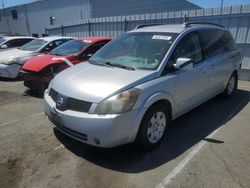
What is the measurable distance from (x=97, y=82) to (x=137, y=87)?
0.56 m

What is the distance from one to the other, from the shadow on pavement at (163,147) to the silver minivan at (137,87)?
0.70 ft

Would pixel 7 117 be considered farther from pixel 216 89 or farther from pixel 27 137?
pixel 216 89

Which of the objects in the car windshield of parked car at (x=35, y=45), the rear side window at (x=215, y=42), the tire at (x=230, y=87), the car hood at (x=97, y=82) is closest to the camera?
the car hood at (x=97, y=82)

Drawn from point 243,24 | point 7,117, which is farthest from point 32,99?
point 243,24

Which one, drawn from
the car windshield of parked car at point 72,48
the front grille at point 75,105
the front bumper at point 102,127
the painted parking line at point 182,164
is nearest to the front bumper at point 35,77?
the car windshield of parked car at point 72,48

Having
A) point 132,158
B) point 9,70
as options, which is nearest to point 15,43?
point 9,70

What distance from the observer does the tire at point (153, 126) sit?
3297 mm

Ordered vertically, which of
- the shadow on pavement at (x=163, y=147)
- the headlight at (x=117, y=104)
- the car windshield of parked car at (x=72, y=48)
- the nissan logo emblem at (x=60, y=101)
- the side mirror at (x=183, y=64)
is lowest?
the shadow on pavement at (x=163, y=147)

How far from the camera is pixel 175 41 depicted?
12.7ft

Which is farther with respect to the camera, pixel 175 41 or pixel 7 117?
pixel 7 117

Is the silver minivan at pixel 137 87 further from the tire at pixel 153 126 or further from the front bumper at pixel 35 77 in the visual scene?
the front bumper at pixel 35 77

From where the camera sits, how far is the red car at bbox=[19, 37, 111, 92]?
6168 mm

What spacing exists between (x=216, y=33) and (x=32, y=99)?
186 inches

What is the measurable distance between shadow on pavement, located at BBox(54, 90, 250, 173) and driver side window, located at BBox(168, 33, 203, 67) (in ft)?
3.92
